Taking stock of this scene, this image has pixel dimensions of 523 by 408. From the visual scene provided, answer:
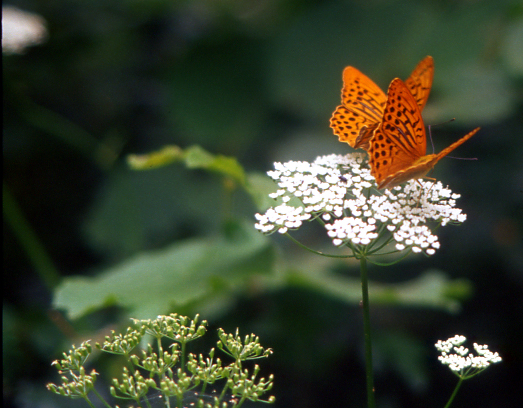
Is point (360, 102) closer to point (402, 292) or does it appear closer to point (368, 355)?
point (368, 355)

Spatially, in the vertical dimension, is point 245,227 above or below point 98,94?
below

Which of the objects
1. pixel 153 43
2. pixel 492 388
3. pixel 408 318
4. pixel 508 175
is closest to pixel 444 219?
pixel 492 388

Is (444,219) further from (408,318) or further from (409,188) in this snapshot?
(408,318)

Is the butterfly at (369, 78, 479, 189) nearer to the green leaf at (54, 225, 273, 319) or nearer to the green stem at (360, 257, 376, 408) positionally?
the green stem at (360, 257, 376, 408)

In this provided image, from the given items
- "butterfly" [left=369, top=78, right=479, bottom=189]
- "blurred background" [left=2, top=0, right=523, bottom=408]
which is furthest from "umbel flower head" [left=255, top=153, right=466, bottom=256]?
"blurred background" [left=2, top=0, right=523, bottom=408]

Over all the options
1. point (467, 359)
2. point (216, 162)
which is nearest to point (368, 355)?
point (467, 359)

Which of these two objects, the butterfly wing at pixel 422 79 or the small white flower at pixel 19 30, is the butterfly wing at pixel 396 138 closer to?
the butterfly wing at pixel 422 79

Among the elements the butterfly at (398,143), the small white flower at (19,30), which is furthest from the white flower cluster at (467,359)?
the small white flower at (19,30)

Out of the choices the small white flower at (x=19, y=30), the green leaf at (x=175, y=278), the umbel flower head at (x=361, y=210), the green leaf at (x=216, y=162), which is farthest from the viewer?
the small white flower at (x=19, y=30)
